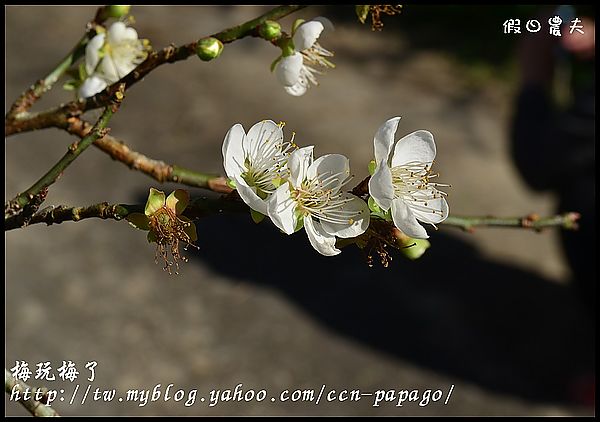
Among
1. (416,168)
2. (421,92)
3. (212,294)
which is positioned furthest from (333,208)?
(421,92)

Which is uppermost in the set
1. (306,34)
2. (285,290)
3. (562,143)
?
(306,34)

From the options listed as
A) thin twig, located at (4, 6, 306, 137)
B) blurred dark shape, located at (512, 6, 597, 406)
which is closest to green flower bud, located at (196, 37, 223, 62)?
thin twig, located at (4, 6, 306, 137)

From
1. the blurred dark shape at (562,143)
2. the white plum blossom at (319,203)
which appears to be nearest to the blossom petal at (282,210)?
the white plum blossom at (319,203)

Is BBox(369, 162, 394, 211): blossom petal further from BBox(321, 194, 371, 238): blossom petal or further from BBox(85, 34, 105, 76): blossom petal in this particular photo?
BBox(85, 34, 105, 76): blossom petal

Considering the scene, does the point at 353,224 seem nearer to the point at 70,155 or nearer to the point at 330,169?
the point at 330,169

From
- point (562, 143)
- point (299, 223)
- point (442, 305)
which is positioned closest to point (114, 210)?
A: point (299, 223)

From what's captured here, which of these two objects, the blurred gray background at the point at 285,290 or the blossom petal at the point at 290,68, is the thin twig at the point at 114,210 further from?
the blurred gray background at the point at 285,290
